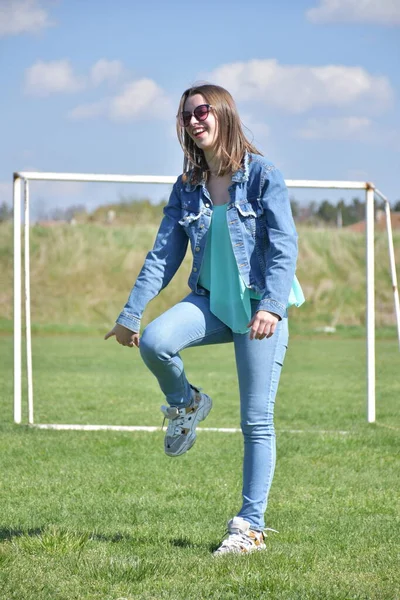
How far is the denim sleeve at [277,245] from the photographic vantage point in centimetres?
400

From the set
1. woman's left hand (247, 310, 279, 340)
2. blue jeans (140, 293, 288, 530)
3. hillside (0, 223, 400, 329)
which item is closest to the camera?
woman's left hand (247, 310, 279, 340)

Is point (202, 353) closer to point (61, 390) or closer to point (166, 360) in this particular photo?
point (61, 390)

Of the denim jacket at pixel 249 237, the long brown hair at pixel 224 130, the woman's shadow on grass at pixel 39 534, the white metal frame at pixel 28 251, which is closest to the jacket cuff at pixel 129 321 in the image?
the denim jacket at pixel 249 237

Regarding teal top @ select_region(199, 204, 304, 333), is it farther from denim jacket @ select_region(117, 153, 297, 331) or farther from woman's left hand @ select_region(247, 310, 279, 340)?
woman's left hand @ select_region(247, 310, 279, 340)

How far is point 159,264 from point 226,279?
32 cm

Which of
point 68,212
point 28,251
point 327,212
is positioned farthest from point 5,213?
point 28,251

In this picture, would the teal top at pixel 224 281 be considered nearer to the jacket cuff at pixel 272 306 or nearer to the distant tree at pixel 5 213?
the jacket cuff at pixel 272 306

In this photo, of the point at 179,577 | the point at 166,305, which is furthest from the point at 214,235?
the point at 166,305

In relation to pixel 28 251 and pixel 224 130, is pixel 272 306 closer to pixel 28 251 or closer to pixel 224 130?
pixel 224 130

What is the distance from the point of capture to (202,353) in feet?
73.7

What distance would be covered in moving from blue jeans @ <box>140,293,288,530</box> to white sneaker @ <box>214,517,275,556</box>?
5cm

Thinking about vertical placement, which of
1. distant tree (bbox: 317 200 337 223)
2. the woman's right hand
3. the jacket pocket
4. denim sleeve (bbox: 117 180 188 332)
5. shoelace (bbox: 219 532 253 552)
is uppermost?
distant tree (bbox: 317 200 337 223)

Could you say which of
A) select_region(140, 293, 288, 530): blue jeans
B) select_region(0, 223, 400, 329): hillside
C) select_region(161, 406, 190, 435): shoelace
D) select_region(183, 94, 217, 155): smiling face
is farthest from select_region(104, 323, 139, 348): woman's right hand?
select_region(0, 223, 400, 329): hillside

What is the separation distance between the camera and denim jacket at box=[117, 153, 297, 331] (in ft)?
13.3
